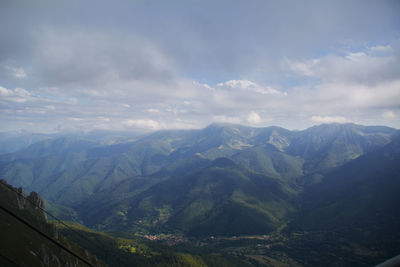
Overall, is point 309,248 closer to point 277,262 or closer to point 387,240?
point 277,262

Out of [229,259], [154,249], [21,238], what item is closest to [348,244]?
[229,259]

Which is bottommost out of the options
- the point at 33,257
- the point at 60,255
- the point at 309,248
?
the point at 309,248

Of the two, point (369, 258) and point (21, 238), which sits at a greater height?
point (21, 238)

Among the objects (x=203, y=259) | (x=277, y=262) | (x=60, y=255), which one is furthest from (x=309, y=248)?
(x=60, y=255)

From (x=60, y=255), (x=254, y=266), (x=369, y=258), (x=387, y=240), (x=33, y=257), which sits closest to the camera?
(x=33, y=257)

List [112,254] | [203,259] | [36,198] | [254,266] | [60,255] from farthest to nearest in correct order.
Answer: [254,266]
[203,259]
[112,254]
[36,198]
[60,255]

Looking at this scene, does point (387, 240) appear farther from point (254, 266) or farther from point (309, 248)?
point (254, 266)

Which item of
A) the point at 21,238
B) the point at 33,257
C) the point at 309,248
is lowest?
the point at 309,248

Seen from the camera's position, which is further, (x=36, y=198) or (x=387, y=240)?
(x=387, y=240)

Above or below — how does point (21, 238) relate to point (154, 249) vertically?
above
